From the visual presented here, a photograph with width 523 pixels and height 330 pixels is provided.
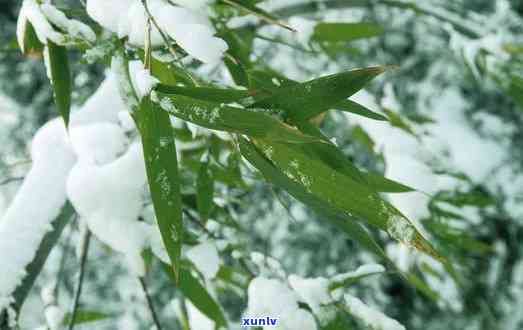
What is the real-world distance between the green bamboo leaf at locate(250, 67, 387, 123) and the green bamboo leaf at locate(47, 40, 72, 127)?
0.20 metres

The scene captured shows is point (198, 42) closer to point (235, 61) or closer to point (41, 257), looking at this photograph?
point (235, 61)

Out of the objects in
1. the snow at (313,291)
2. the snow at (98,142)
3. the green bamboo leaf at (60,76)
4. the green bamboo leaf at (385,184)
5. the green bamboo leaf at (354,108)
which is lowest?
the snow at (313,291)

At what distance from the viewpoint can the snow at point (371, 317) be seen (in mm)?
672

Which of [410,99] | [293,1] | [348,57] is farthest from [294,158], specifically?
[410,99]

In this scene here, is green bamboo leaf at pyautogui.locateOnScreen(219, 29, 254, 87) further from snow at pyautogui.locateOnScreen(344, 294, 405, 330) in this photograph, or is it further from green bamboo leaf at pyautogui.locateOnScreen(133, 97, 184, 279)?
snow at pyautogui.locateOnScreen(344, 294, 405, 330)

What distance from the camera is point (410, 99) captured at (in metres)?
2.68

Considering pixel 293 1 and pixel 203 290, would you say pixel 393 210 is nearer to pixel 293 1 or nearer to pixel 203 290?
pixel 203 290

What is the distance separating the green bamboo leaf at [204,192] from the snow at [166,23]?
0.89 ft

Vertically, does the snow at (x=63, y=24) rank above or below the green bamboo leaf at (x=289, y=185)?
above

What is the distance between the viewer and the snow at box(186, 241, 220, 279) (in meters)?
0.75

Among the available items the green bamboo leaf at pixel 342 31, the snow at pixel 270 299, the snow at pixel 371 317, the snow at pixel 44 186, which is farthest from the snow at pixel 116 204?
the green bamboo leaf at pixel 342 31

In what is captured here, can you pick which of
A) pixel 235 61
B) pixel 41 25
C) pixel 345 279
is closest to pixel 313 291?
pixel 345 279

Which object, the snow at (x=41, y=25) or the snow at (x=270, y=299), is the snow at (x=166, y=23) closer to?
the snow at (x=41, y=25)

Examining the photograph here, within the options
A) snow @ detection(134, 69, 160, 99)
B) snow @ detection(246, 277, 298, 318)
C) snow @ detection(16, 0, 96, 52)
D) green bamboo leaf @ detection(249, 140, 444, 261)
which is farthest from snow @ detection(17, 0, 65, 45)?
snow @ detection(246, 277, 298, 318)
